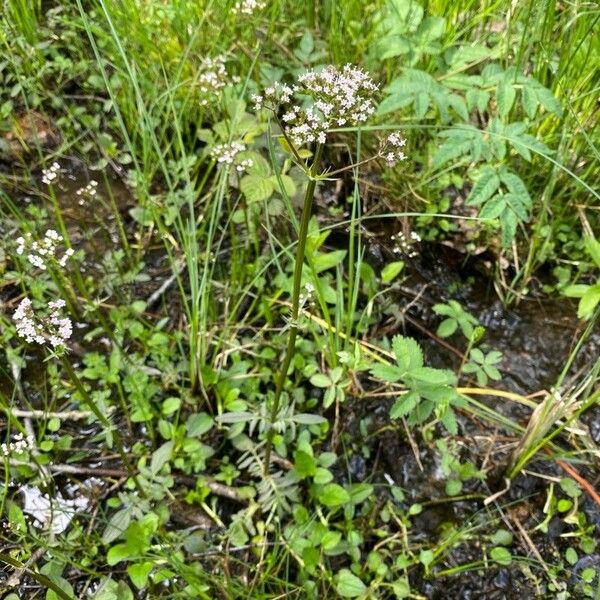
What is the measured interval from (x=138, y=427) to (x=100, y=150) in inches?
46.2

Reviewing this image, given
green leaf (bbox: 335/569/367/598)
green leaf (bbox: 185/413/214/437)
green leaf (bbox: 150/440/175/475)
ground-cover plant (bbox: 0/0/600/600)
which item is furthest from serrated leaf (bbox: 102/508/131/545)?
green leaf (bbox: 335/569/367/598)

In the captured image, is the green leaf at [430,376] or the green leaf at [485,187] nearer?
the green leaf at [430,376]

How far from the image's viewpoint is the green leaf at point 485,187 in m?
1.58

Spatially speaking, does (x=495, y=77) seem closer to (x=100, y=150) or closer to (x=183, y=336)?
(x=183, y=336)

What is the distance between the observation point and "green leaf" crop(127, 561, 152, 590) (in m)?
1.32

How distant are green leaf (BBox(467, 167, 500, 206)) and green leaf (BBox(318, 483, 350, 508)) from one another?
0.88 m

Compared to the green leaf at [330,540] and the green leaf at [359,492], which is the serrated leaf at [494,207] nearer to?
the green leaf at [359,492]

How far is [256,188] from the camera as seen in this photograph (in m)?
1.59

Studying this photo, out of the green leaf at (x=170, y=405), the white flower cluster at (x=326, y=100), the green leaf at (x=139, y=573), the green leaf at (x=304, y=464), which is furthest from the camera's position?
the green leaf at (x=170, y=405)

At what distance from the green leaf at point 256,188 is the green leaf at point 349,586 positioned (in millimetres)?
1025

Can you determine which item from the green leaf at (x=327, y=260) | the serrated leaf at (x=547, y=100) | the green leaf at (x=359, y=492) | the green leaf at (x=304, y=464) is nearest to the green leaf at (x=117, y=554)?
the green leaf at (x=304, y=464)

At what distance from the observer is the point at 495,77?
165 centimetres

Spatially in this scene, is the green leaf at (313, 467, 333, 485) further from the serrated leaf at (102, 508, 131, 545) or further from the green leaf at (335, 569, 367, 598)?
the serrated leaf at (102, 508, 131, 545)

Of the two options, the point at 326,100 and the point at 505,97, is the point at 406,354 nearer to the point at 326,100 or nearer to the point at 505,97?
the point at 326,100
